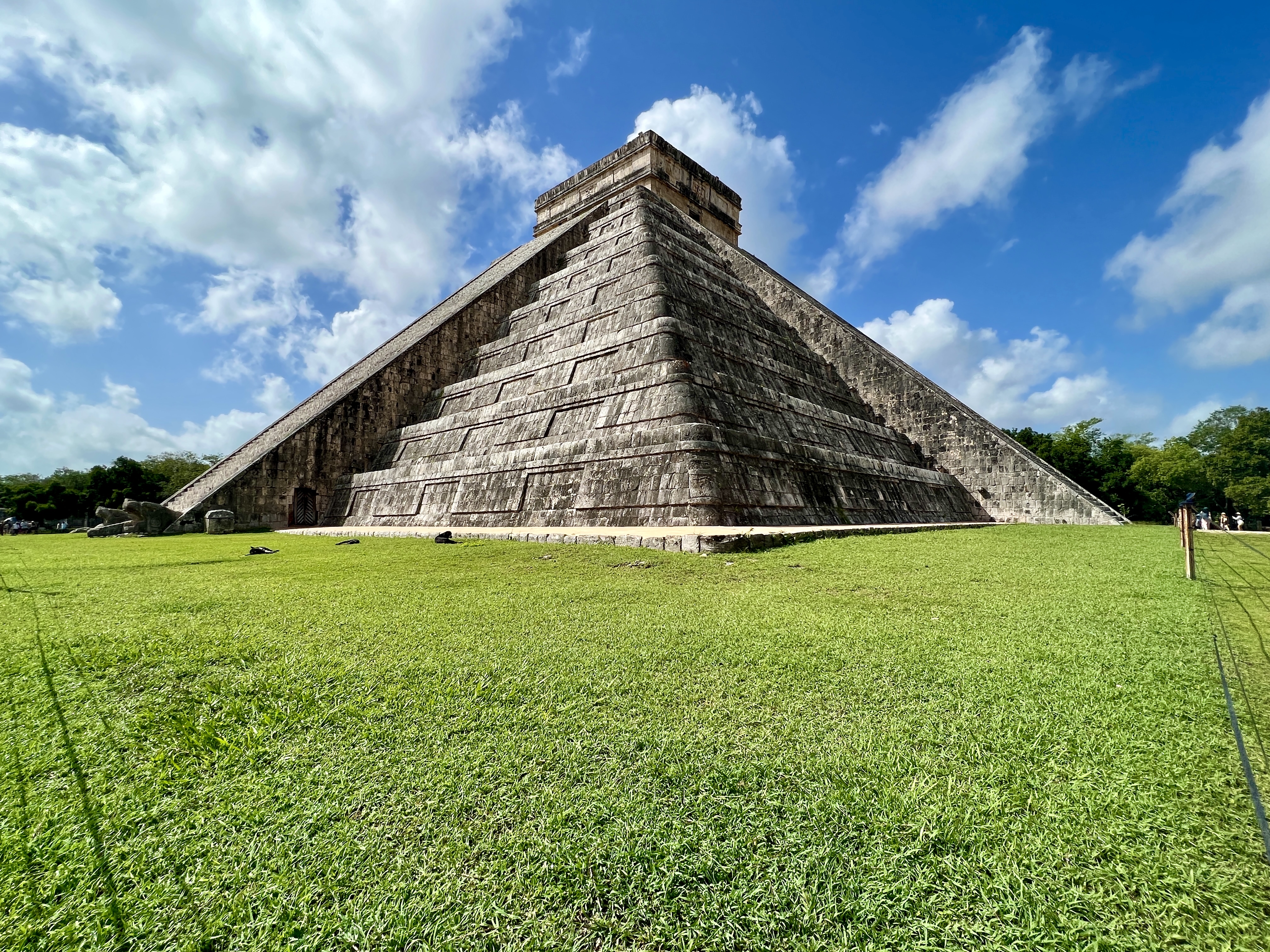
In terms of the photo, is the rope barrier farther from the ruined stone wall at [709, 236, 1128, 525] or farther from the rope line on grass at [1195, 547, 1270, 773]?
the ruined stone wall at [709, 236, 1128, 525]

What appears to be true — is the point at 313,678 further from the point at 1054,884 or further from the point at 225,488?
the point at 225,488

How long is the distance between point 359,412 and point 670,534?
12.6 m

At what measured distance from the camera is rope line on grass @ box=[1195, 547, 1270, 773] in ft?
6.00

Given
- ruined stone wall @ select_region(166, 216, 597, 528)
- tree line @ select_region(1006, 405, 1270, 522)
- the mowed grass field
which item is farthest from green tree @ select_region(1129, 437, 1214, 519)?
the mowed grass field

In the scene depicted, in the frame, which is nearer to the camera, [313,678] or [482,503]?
[313,678]

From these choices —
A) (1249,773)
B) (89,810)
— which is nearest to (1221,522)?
(1249,773)

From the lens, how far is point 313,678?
2.43 metres

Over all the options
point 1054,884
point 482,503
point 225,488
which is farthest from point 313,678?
point 225,488

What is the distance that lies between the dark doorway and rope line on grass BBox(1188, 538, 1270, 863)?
17.1 metres

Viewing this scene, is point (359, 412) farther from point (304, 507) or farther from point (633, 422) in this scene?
point (633, 422)

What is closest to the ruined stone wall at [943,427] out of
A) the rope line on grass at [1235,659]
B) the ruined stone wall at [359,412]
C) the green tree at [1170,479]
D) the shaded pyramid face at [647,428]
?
the shaded pyramid face at [647,428]

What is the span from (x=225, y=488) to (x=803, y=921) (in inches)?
651

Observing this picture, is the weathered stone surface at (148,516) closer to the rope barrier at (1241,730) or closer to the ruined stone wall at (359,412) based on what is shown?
the ruined stone wall at (359,412)

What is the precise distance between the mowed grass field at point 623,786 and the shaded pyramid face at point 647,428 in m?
5.66
